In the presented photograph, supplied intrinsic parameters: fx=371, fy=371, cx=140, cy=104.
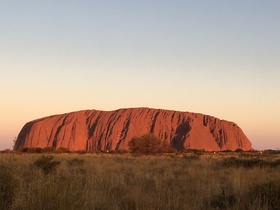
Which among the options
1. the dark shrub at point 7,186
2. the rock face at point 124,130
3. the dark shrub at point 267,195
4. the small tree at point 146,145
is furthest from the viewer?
the rock face at point 124,130

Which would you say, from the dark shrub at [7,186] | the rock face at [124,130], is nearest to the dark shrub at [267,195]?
the dark shrub at [7,186]

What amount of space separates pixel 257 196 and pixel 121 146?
304 feet

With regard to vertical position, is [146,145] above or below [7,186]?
above

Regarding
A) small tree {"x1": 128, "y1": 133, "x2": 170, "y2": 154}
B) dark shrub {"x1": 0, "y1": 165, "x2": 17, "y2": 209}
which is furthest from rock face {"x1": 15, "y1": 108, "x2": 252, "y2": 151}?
dark shrub {"x1": 0, "y1": 165, "x2": 17, "y2": 209}

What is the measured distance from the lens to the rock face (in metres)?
100

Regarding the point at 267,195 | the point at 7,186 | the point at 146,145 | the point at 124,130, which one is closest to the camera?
the point at 7,186

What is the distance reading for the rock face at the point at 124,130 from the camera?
100 m

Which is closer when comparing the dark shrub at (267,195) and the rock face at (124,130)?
the dark shrub at (267,195)

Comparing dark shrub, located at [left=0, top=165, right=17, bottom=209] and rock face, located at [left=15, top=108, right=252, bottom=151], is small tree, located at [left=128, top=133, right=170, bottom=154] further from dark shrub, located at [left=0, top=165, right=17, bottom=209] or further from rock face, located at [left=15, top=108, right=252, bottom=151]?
A: dark shrub, located at [left=0, top=165, right=17, bottom=209]

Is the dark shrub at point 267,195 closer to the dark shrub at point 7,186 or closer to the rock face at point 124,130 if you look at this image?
the dark shrub at point 7,186

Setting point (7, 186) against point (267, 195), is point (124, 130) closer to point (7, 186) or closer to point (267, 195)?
point (267, 195)

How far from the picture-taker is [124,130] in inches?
4139

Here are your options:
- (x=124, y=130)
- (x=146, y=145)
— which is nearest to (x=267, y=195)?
(x=146, y=145)

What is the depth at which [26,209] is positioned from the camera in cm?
504
